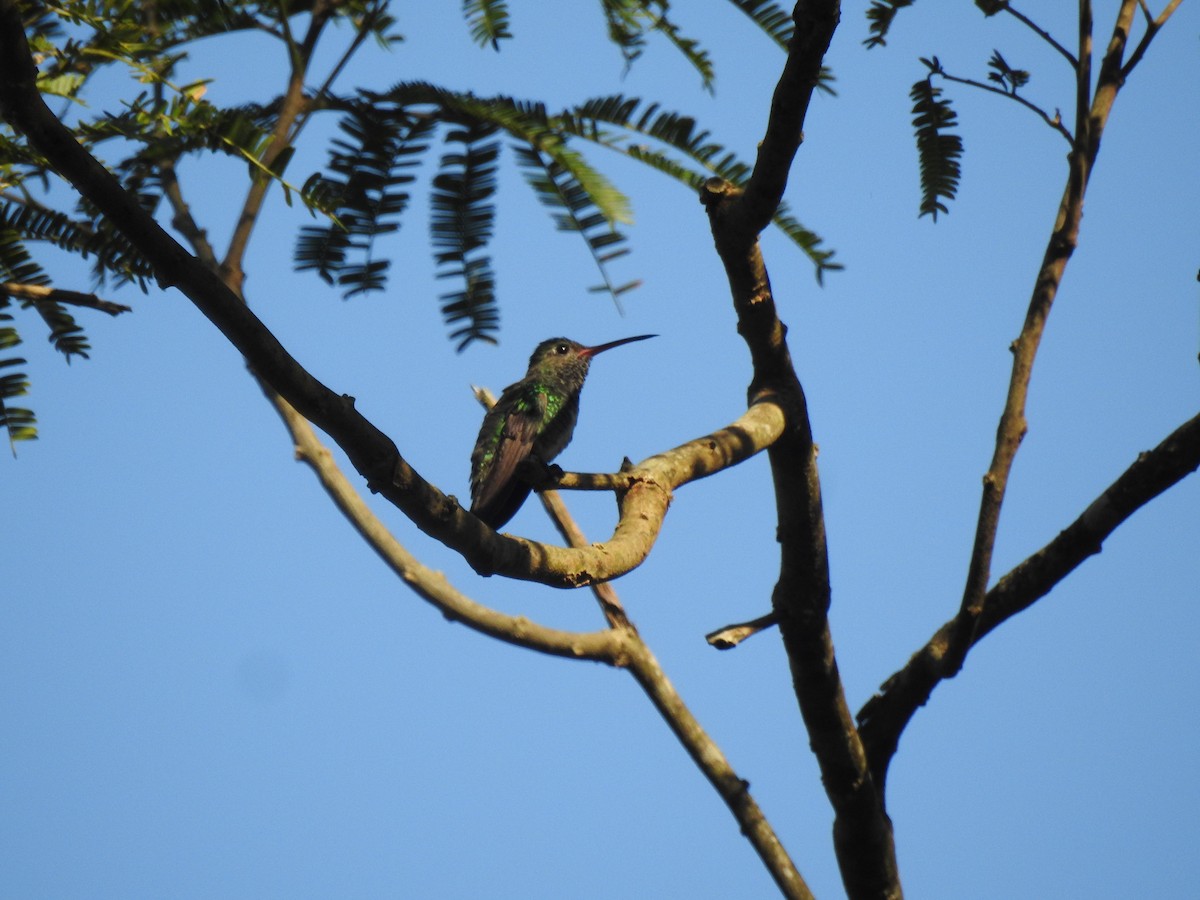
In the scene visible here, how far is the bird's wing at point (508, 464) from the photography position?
16.6 ft

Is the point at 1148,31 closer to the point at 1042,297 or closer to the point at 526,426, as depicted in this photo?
the point at 1042,297

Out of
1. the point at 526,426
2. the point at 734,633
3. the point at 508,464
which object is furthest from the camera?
the point at 526,426

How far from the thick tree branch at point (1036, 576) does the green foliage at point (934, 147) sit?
135cm

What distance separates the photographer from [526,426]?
5.66m

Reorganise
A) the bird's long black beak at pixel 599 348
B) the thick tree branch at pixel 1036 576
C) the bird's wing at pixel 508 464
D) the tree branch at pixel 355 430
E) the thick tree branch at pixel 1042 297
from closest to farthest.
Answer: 1. the tree branch at pixel 355 430
2. the thick tree branch at pixel 1036 576
3. the thick tree branch at pixel 1042 297
4. the bird's wing at pixel 508 464
5. the bird's long black beak at pixel 599 348

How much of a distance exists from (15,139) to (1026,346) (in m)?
3.28

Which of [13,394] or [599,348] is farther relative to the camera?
[599,348]

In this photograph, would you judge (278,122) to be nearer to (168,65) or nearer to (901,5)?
(168,65)

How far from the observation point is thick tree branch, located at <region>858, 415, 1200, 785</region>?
3.25 m

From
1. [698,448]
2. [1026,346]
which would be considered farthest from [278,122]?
[1026,346]

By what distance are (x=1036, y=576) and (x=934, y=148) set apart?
1.60 meters

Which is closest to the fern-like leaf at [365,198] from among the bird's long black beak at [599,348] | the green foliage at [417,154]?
the green foliage at [417,154]

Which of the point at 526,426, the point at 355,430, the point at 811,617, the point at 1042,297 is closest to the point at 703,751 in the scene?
the point at 811,617

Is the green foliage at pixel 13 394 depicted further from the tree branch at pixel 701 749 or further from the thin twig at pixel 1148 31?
the thin twig at pixel 1148 31
